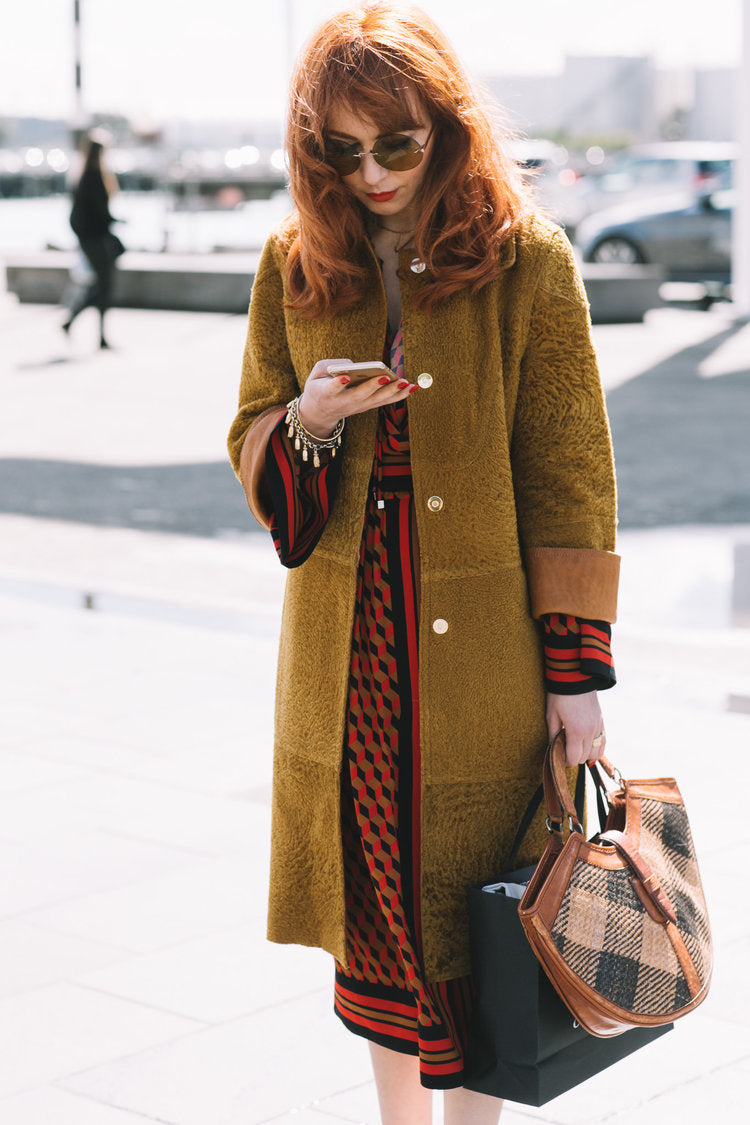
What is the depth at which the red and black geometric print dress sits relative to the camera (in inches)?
96.8

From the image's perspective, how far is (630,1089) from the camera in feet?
10.4

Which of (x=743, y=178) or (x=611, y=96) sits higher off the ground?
(x=611, y=96)

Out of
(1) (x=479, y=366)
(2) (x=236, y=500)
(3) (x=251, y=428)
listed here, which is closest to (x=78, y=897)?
(3) (x=251, y=428)

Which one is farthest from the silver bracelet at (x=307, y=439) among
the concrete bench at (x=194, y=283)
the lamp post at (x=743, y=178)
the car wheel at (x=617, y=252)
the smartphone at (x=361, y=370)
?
the car wheel at (x=617, y=252)

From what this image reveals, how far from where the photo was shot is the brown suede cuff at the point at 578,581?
242 cm

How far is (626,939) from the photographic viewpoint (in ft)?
7.53

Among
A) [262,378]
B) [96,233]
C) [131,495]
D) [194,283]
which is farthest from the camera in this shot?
[194,283]

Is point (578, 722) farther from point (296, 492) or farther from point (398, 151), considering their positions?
point (398, 151)

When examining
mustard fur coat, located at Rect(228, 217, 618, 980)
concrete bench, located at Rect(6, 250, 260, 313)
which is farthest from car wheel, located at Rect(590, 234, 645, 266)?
mustard fur coat, located at Rect(228, 217, 618, 980)

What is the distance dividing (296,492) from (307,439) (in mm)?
88

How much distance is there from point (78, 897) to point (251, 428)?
199 cm

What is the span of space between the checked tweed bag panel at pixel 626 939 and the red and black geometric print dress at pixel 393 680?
30 cm

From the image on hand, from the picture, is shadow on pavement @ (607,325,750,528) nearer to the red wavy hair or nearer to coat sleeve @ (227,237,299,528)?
coat sleeve @ (227,237,299,528)

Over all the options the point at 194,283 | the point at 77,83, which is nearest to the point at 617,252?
the point at 194,283
